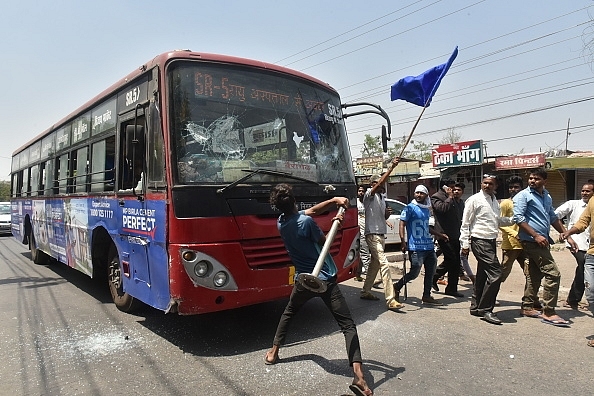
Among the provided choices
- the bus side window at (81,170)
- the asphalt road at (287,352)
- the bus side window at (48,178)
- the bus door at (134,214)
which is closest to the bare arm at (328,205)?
the asphalt road at (287,352)

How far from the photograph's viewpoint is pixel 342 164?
5305 mm

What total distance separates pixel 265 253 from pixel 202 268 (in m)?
0.67

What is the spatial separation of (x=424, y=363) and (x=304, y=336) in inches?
52.4

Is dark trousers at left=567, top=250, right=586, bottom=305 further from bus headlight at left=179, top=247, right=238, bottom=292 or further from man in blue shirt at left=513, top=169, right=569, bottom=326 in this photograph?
bus headlight at left=179, top=247, right=238, bottom=292

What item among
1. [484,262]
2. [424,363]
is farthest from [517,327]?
[424,363]

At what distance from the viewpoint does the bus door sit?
446 centimetres

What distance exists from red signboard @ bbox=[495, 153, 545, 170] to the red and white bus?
600 inches

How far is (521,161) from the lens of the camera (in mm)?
18203

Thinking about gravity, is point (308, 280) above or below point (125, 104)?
below

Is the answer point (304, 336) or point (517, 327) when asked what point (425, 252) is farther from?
point (304, 336)

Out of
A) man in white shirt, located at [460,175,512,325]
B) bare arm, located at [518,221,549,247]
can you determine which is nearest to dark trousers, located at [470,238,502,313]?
man in white shirt, located at [460,175,512,325]

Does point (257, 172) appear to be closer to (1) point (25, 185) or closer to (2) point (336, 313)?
(2) point (336, 313)

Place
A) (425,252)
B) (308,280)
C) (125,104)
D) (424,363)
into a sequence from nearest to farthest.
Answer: (308,280), (424,363), (125,104), (425,252)

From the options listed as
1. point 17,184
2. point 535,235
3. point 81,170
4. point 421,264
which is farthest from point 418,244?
point 17,184
